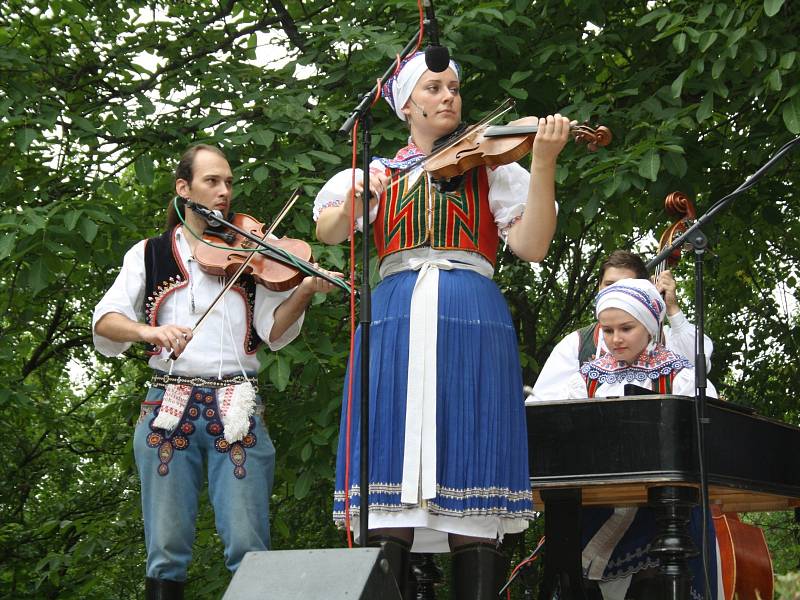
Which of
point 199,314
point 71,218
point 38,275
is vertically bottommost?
point 199,314

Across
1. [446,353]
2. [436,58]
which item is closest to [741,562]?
[446,353]

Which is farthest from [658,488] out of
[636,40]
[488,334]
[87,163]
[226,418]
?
[87,163]

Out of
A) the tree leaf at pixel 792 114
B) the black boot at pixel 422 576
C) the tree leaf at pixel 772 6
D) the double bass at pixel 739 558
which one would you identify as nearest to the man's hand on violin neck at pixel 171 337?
the black boot at pixel 422 576

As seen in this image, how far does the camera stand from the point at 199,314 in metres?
3.73

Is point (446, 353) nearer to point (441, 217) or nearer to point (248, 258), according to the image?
point (441, 217)

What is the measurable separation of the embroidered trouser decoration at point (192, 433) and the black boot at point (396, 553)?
570 millimetres

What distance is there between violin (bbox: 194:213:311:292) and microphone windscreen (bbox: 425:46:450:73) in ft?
2.46

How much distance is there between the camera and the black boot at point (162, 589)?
3.51m

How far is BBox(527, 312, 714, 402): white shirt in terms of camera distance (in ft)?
15.4

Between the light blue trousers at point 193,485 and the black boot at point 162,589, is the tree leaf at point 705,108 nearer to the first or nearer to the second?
the light blue trousers at point 193,485

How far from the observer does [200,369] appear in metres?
3.68

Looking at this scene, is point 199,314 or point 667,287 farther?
point 667,287

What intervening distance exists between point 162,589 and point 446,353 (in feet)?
3.71

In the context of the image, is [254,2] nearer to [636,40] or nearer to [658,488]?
[636,40]
